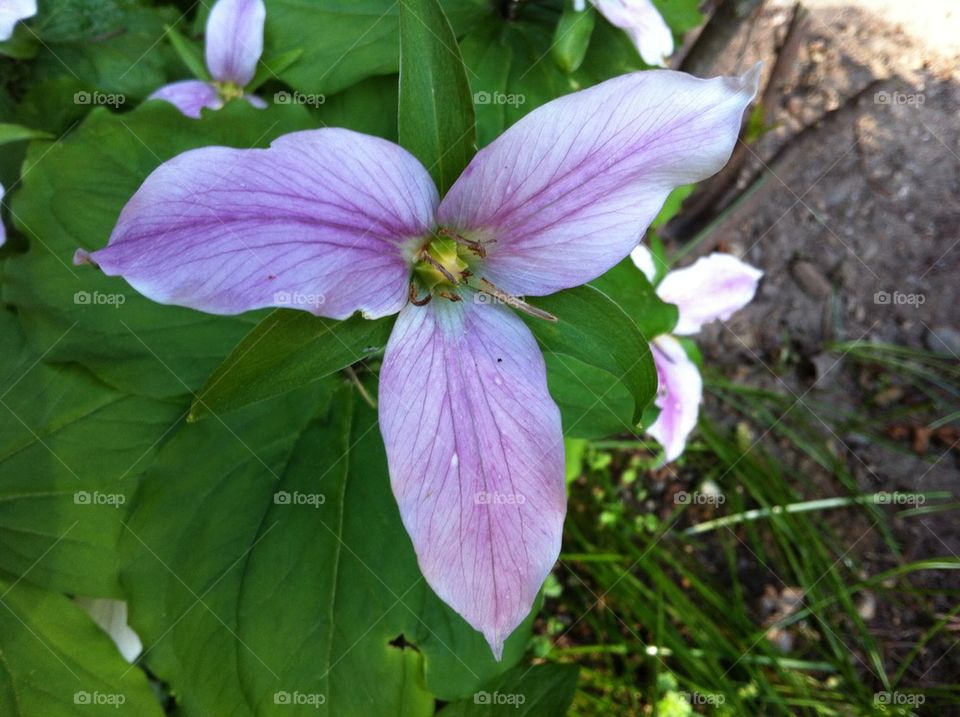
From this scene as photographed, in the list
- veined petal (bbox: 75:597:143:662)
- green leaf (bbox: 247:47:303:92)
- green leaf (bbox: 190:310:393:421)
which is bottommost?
veined petal (bbox: 75:597:143:662)

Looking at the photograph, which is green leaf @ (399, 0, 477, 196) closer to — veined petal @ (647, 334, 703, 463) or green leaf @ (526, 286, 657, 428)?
green leaf @ (526, 286, 657, 428)

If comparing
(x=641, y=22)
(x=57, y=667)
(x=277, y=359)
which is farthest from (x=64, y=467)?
(x=641, y=22)

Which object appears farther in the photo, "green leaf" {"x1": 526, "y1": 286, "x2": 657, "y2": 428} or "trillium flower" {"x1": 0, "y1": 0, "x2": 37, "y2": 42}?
"trillium flower" {"x1": 0, "y1": 0, "x2": 37, "y2": 42}

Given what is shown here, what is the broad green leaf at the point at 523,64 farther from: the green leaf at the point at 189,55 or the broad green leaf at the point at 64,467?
the broad green leaf at the point at 64,467

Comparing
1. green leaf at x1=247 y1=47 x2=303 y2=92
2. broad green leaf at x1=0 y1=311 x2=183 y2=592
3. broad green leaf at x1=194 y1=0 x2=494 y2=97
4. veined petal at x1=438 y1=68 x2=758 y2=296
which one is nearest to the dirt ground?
broad green leaf at x1=194 y1=0 x2=494 y2=97

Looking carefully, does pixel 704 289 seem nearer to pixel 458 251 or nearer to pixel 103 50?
pixel 458 251

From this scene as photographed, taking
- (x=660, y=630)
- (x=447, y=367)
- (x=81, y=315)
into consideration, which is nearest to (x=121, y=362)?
(x=81, y=315)
